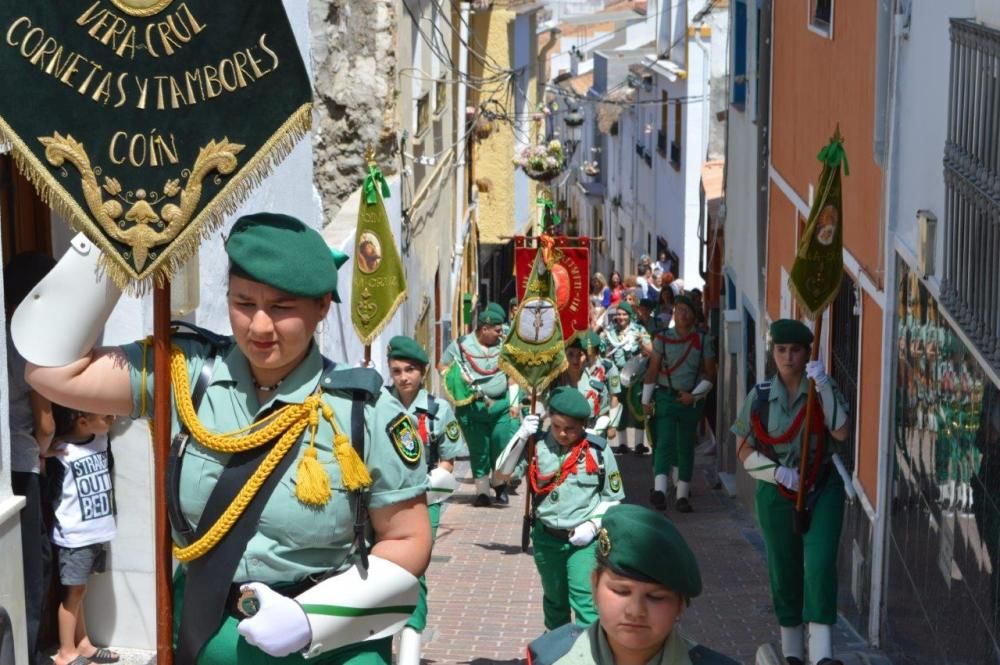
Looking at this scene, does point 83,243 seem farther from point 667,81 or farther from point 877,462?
point 667,81

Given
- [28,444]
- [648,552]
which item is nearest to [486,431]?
[28,444]

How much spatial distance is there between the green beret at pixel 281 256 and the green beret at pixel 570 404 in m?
4.51

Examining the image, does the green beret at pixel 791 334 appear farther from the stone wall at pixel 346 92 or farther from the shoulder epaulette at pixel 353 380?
A: the stone wall at pixel 346 92

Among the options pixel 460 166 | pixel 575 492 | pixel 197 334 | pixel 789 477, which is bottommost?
pixel 575 492

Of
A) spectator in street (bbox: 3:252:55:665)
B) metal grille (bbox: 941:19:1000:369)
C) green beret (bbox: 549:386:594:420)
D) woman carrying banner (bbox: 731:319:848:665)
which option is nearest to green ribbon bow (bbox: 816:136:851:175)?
woman carrying banner (bbox: 731:319:848:665)

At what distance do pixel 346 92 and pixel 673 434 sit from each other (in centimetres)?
454

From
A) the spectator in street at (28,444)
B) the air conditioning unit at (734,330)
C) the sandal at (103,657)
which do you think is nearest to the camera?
the spectator in street at (28,444)

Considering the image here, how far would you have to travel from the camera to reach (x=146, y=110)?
4488 mm

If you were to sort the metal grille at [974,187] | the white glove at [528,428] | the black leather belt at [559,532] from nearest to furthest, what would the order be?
the metal grille at [974,187]
the black leather belt at [559,532]
the white glove at [528,428]

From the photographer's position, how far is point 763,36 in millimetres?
16547

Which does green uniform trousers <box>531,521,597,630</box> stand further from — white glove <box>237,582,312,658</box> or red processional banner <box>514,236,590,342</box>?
red processional banner <box>514,236,590,342</box>

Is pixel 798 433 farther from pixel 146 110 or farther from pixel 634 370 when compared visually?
pixel 634 370

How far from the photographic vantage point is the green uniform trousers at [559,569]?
344 inches

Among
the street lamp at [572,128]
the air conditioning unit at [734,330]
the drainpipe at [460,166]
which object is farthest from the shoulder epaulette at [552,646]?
the street lamp at [572,128]
